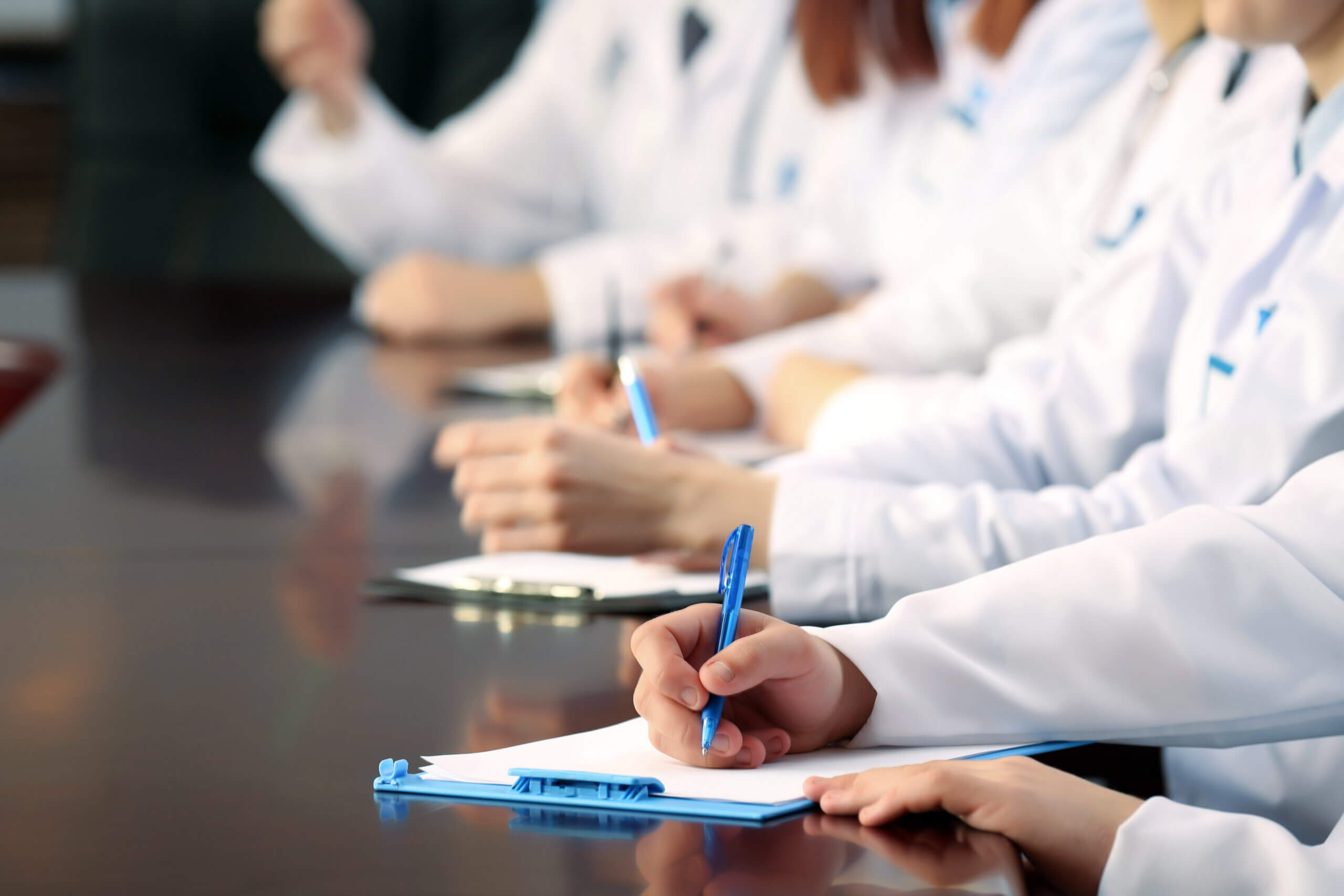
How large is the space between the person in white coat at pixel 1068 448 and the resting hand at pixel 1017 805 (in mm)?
209

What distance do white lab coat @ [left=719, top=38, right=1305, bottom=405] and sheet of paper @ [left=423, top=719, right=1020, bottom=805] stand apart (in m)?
0.36

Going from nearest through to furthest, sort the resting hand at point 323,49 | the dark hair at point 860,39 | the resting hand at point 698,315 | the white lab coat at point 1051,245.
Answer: the white lab coat at point 1051,245, the resting hand at point 698,315, the dark hair at point 860,39, the resting hand at point 323,49

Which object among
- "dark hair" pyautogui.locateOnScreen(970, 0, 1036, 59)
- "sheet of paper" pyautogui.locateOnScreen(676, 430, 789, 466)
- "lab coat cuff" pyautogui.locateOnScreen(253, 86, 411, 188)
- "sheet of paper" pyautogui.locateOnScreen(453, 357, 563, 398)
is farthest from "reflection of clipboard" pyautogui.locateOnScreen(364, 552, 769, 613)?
"lab coat cuff" pyautogui.locateOnScreen(253, 86, 411, 188)

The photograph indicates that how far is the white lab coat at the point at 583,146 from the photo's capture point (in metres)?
1.74

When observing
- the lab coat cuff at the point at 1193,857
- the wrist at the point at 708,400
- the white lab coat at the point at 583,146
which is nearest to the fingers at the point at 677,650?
the lab coat cuff at the point at 1193,857

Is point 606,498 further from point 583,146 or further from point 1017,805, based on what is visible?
point 583,146

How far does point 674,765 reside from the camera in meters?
0.43

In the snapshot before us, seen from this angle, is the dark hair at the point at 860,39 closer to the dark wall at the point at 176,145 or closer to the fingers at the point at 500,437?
the fingers at the point at 500,437

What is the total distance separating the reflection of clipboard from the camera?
2.06 ft

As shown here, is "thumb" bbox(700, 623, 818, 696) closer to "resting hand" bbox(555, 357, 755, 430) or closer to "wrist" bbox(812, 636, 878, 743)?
"wrist" bbox(812, 636, 878, 743)

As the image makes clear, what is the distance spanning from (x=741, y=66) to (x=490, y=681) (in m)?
1.36

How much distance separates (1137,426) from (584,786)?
1.45ft

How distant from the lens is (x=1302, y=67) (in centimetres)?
70

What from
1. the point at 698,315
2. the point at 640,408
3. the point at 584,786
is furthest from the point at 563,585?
the point at 698,315
